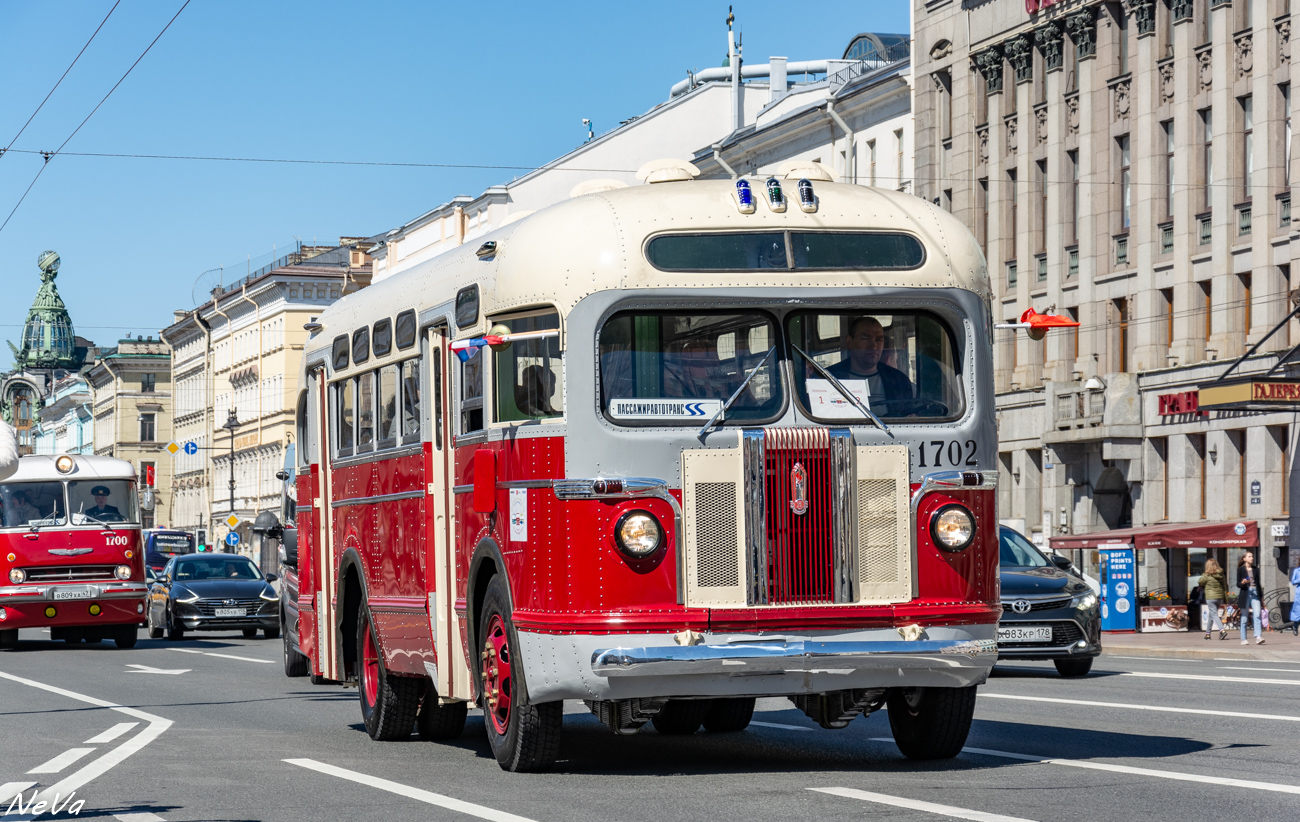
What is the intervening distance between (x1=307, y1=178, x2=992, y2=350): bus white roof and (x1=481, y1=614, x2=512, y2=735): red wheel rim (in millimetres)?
1749

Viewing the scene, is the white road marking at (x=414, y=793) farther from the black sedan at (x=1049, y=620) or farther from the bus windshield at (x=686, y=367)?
the black sedan at (x=1049, y=620)

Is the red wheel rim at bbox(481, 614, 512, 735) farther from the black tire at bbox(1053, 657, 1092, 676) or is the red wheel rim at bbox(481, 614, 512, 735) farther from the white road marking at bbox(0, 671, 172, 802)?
the black tire at bbox(1053, 657, 1092, 676)

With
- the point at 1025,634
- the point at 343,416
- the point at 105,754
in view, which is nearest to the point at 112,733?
the point at 105,754

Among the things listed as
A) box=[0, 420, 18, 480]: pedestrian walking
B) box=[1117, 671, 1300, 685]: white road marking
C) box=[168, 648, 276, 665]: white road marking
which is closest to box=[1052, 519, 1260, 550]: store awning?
box=[168, 648, 276, 665]: white road marking

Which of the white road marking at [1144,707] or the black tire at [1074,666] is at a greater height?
the white road marking at [1144,707]

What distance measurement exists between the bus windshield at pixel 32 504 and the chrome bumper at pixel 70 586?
95cm

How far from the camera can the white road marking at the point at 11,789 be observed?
1148cm

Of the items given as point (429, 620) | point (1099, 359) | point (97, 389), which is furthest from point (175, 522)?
point (429, 620)

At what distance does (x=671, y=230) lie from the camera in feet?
39.1

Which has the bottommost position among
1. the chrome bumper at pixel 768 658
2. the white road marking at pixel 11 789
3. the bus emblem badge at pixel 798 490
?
the white road marking at pixel 11 789

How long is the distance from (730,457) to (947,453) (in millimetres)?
1203

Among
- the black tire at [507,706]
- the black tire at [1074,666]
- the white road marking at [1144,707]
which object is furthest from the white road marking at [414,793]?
the black tire at [1074,666]

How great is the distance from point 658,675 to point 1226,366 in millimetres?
36313

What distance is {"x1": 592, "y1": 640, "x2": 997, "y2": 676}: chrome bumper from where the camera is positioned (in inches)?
447
